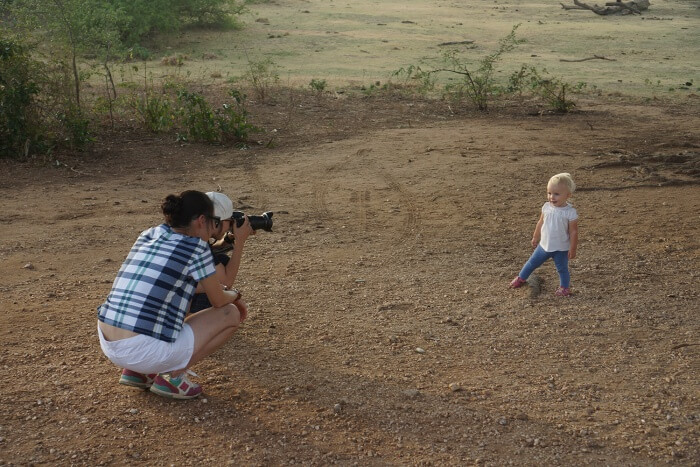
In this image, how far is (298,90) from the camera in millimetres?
11297

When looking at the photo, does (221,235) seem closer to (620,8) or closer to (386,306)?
(386,306)

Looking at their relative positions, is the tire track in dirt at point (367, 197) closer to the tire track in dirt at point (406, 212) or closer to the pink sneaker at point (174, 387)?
the tire track in dirt at point (406, 212)

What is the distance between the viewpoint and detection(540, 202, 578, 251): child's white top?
5016mm

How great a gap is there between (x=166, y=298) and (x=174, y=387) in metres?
0.44

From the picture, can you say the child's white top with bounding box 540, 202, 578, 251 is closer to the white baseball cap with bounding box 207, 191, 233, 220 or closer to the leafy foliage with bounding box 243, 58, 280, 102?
the white baseball cap with bounding box 207, 191, 233, 220

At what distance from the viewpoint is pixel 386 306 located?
198 inches

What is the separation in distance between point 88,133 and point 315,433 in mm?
5770

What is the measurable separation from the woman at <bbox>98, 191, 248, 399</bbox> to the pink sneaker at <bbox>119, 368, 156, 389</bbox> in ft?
0.34

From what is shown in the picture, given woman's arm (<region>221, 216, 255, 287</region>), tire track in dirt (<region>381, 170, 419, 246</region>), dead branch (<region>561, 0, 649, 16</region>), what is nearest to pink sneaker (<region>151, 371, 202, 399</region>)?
woman's arm (<region>221, 216, 255, 287</region>)

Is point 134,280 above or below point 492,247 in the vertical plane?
above

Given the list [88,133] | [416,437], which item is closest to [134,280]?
[416,437]

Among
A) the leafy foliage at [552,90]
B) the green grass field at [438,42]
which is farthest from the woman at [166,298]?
the green grass field at [438,42]

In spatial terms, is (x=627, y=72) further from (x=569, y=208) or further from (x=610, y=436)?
(x=610, y=436)

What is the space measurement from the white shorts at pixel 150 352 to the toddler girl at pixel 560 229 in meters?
2.33
